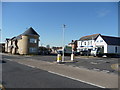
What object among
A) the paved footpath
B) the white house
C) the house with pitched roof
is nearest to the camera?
the paved footpath

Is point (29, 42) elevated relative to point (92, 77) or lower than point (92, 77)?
elevated

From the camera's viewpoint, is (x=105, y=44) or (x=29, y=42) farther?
(x=29, y=42)

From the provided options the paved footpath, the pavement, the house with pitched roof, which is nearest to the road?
the pavement

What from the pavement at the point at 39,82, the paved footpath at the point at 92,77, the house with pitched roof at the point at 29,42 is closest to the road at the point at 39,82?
the pavement at the point at 39,82

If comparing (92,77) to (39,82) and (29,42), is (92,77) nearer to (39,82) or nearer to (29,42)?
(39,82)

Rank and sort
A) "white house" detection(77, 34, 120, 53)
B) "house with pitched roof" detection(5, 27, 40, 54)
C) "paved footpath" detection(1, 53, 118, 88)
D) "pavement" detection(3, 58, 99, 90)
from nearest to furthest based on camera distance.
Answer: "pavement" detection(3, 58, 99, 90), "paved footpath" detection(1, 53, 118, 88), "white house" detection(77, 34, 120, 53), "house with pitched roof" detection(5, 27, 40, 54)

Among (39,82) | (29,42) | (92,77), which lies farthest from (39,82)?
(29,42)

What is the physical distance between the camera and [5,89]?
5867 millimetres

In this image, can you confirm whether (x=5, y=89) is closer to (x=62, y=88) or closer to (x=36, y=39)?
(x=62, y=88)

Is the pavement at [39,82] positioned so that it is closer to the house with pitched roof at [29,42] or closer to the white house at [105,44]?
the house with pitched roof at [29,42]

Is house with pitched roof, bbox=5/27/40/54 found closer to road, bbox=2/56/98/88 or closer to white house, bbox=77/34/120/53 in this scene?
white house, bbox=77/34/120/53

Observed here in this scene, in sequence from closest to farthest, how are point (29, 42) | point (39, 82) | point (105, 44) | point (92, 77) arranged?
point (39, 82)
point (92, 77)
point (105, 44)
point (29, 42)

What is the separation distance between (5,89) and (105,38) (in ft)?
140

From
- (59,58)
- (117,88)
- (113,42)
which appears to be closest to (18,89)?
(117,88)
